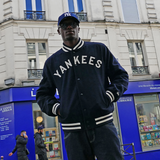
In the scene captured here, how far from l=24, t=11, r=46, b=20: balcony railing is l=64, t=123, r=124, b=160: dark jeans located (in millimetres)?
9969

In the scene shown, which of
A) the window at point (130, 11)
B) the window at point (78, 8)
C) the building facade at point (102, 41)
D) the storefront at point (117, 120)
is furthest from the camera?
the window at point (130, 11)

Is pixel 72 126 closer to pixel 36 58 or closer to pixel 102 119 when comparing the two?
pixel 102 119

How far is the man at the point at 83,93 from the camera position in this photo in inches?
73.4

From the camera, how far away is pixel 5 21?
10508 mm

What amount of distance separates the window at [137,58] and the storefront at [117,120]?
0.77 meters

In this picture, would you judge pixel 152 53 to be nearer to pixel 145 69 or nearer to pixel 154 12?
pixel 145 69

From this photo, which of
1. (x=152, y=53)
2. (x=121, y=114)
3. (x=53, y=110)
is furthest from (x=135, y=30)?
(x=53, y=110)

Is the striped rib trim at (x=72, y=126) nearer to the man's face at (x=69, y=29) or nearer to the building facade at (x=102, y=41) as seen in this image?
the man's face at (x=69, y=29)

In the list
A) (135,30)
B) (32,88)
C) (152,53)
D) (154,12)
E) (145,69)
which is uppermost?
(154,12)

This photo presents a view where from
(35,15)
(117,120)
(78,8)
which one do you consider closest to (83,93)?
(117,120)

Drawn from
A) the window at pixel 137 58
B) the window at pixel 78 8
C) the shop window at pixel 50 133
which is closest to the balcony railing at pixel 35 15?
the window at pixel 78 8

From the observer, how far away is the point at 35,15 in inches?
433

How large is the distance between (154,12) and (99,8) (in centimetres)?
341

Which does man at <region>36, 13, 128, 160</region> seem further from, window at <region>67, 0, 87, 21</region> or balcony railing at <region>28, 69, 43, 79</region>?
window at <region>67, 0, 87, 21</region>
